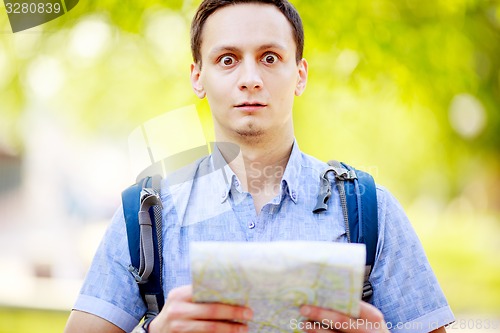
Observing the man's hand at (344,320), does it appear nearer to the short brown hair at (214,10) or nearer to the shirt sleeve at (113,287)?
the shirt sleeve at (113,287)

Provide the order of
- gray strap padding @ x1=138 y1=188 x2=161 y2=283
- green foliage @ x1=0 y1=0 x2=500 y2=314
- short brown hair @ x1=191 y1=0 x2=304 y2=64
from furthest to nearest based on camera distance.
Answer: green foliage @ x1=0 y1=0 x2=500 y2=314
short brown hair @ x1=191 y1=0 x2=304 y2=64
gray strap padding @ x1=138 y1=188 x2=161 y2=283

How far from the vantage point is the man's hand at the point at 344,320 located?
4.75 ft

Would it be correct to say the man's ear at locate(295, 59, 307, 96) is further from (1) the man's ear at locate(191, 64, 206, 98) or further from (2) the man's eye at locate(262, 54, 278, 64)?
(1) the man's ear at locate(191, 64, 206, 98)

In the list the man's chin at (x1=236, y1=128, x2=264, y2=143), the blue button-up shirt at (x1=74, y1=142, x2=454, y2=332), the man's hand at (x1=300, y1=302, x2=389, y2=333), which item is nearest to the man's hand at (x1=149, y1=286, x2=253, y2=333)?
the man's hand at (x1=300, y1=302, x2=389, y2=333)

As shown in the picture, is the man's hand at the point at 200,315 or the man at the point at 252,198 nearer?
the man's hand at the point at 200,315

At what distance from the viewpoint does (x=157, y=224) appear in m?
1.77

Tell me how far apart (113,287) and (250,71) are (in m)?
0.70

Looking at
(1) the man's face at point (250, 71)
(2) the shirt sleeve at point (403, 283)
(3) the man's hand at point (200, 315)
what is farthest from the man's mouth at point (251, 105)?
(3) the man's hand at point (200, 315)

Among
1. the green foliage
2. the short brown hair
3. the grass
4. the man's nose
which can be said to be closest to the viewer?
the man's nose

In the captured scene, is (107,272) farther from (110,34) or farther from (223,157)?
(110,34)

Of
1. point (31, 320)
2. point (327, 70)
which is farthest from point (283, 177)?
point (31, 320)

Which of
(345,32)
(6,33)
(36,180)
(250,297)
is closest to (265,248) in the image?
(250,297)

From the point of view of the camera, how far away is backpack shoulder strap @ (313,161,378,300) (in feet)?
5.67

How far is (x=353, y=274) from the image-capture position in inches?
55.3
